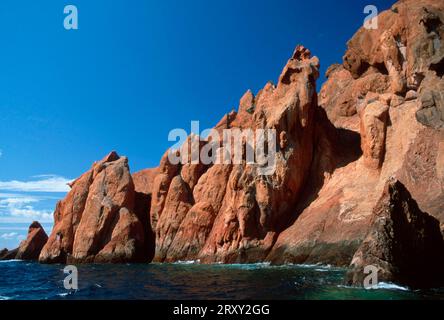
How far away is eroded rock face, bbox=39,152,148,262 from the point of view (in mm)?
52844

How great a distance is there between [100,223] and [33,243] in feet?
101

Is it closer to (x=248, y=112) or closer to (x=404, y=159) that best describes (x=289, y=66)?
(x=248, y=112)

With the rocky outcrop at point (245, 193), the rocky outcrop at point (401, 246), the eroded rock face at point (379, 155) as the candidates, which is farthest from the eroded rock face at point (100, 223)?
the rocky outcrop at point (401, 246)

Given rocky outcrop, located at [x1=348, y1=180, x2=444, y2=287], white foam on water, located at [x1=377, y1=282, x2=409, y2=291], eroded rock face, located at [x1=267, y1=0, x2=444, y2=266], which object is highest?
eroded rock face, located at [x1=267, y1=0, x2=444, y2=266]

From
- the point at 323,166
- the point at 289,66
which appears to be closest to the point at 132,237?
the point at 323,166

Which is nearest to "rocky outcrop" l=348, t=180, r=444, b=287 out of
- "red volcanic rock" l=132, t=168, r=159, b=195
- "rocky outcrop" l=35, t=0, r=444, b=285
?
"rocky outcrop" l=35, t=0, r=444, b=285

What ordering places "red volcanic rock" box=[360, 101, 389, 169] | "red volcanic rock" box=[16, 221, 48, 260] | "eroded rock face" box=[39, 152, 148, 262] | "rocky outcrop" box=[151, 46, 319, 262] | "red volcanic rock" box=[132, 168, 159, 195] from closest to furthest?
"red volcanic rock" box=[360, 101, 389, 169] → "rocky outcrop" box=[151, 46, 319, 262] → "eroded rock face" box=[39, 152, 148, 262] → "red volcanic rock" box=[132, 168, 159, 195] → "red volcanic rock" box=[16, 221, 48, 260]

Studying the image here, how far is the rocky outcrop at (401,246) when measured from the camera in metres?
20.5

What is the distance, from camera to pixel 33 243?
76438 millimetres

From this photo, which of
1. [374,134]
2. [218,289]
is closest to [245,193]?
[374,134]

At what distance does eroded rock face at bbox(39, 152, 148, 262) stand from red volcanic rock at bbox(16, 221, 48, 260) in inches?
665

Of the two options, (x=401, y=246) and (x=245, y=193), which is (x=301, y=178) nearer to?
(x=245, y=193)

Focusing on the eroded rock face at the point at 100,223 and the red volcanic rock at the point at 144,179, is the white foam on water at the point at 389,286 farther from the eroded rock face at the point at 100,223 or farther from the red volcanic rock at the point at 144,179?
the red volcanic rock at the point at 144,179

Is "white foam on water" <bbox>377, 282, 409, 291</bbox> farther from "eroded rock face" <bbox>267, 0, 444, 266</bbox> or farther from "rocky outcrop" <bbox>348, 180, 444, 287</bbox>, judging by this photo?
"eroded rock face" <bbox>267, 0, 444, 266</bbox>
